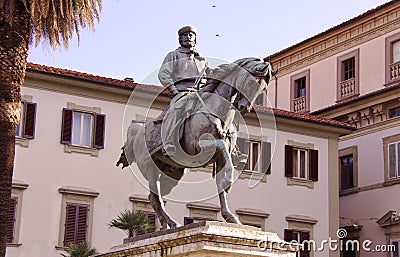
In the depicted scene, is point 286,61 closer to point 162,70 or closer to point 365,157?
point 365,157

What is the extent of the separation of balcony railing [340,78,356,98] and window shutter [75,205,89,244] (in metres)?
13.4

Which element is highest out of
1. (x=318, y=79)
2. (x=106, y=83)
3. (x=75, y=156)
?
(x=318, y=79)

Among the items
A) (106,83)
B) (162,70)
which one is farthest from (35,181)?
(162,70)

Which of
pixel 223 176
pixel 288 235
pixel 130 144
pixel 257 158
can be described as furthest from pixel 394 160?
pixel 223 176

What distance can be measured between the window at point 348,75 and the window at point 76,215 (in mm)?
12985

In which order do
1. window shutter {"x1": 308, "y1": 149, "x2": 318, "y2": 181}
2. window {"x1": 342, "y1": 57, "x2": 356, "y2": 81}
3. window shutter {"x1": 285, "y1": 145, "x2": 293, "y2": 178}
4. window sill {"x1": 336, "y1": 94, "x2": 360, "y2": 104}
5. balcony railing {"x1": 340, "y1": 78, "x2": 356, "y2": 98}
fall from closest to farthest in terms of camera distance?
window shutter {"x1": 285, "y1": 145, "x2": 293, "y2": 178}, window shutter {"x1": 308, "y1": 149, "x2": 318, "y2": 181}, window sill {"x1": 336, "y1": 94, "x2": 360, "y2": 104}, balcony railing {"x1": 340, "y1": 78, "x2": 356, "y2": 98}, window {"x1": 342, "y1": 57, "x2": 356, "y2": 81}

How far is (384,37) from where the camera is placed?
35438mm

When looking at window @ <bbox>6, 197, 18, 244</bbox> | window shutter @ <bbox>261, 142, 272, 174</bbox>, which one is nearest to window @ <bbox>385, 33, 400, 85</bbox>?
window shutter @ <bbox>261, 142, 272, 174</bbox>

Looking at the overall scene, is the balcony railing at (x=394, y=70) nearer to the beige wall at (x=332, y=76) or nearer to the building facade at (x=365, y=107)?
the building facade at (x=365, y=107)

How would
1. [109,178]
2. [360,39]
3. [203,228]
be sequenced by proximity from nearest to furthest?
[203,228], [109,178], [360,39]

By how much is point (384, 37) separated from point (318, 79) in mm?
4271

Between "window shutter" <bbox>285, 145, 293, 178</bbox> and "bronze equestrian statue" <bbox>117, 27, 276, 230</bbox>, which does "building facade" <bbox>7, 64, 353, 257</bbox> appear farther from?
"bronze equestrian statue" <bbox>117, 27, 276, 230</bbox>

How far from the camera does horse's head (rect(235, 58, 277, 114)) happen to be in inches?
396

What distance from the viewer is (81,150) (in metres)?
29.1
